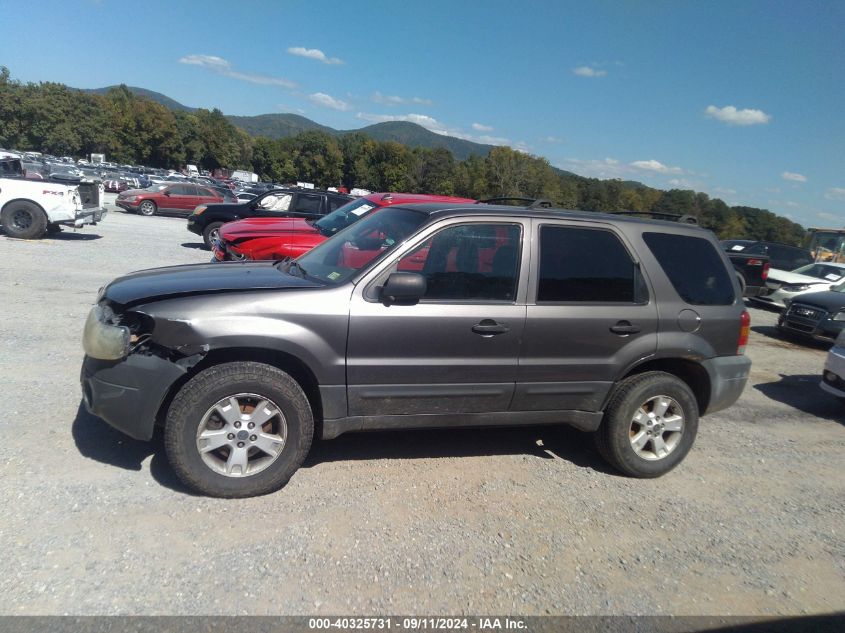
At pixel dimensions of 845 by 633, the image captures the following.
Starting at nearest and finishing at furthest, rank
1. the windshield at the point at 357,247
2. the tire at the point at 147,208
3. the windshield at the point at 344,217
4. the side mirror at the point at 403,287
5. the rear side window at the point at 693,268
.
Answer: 1. the side mirror at the point at 403,287
2. the windshield at the point at 357,247
3. the rear side window at the point at 693,268
4. the windshield at the point at 344,217
5. the tire at the point at 147,208

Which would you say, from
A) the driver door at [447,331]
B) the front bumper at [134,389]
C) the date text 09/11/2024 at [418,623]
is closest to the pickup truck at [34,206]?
the front bumper at [134,389]

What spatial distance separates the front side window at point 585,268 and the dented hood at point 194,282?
1638 millimetres

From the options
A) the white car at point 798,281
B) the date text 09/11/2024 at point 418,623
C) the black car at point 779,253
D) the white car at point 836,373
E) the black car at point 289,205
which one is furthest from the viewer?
the black car at point 779,253

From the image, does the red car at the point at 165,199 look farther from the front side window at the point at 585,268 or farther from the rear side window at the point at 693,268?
the rear side window at the point at 693,268

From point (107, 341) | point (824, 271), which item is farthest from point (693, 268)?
point (824, 271)

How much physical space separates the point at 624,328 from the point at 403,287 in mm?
1721

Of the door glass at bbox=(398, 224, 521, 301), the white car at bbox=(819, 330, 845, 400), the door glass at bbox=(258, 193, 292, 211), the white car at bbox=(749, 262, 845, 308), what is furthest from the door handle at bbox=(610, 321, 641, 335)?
the white car at bbox=(749, 262, 845, 308)

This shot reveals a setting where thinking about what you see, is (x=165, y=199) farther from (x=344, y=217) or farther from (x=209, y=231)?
(x=344, y=217)

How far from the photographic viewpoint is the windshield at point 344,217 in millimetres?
9563

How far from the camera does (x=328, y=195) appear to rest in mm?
15336

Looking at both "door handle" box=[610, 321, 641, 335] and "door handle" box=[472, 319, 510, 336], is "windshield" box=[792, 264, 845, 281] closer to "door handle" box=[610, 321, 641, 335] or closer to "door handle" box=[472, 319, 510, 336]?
"door handle" box=[610, 321, 641, 335]

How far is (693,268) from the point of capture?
193 inches

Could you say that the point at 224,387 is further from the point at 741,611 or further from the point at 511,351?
the point at 741,611

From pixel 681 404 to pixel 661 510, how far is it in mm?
855
